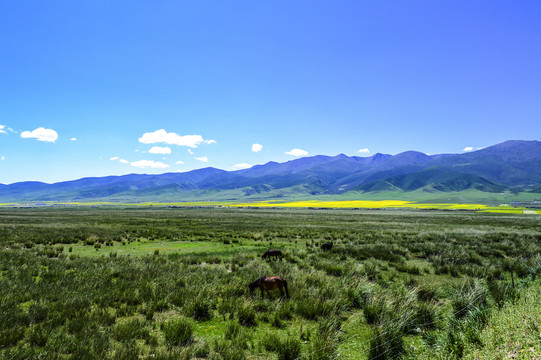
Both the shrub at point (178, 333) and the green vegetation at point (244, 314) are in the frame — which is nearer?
the green vegetation at point (244, 314)

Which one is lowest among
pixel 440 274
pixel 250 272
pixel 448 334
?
pixel 440 274

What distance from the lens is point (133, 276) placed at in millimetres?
11805

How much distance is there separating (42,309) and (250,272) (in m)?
7.97

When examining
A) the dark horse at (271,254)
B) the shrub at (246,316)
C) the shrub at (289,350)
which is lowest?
the dark horse at (271,254)

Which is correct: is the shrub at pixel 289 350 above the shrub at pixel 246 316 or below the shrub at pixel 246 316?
above

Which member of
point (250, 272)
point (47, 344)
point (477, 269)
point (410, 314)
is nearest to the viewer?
point (47, 344)

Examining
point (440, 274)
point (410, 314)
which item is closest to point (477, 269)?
point (440, 274)

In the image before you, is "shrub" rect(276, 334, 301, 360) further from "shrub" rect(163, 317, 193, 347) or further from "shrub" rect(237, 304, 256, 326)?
"shrub" rect(163, 317, 193, 347)

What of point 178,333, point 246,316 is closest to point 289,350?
point 246,316

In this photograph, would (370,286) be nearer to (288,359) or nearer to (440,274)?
(288,359)

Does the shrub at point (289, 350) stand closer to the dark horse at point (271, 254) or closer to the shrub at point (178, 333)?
the shrub at point (178, 333)

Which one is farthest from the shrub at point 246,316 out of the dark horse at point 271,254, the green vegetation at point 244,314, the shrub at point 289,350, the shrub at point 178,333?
the dark horse at point 271,254

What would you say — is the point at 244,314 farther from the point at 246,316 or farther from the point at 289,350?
the point at 289,350

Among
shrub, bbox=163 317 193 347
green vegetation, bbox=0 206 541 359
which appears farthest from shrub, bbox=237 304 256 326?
shrub, bbox=163 317 193 347
